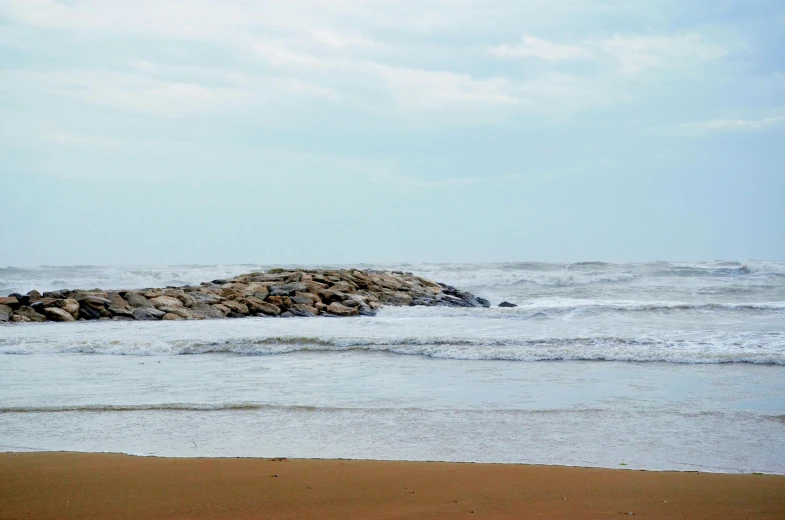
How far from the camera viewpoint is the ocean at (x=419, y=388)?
5387mm

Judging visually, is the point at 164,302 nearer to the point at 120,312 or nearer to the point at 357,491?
the point at 120,312

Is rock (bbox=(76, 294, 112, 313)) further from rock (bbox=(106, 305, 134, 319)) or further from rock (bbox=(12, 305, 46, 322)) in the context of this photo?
rock (bbox=(12, 305, 46, 322))

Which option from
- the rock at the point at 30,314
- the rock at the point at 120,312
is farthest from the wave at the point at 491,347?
the rock at the point at 120,312

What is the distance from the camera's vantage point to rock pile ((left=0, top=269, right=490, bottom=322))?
667 inches

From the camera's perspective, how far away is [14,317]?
16312mm

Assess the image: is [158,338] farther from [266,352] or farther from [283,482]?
[283,482]

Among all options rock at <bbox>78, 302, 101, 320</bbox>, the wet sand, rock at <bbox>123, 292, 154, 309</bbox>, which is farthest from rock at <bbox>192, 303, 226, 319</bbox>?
the wet sand

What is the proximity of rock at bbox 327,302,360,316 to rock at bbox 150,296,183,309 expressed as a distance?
12.8 ft

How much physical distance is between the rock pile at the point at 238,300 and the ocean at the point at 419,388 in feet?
5.24

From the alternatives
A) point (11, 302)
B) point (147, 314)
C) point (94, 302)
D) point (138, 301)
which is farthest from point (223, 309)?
point (11, 302)

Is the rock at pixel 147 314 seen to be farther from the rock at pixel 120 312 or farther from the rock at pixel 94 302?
the rock at pixel 94 302

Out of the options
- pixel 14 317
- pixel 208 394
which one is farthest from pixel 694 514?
pixel 14 317

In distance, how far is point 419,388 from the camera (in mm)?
7867

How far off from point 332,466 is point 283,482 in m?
0.51
